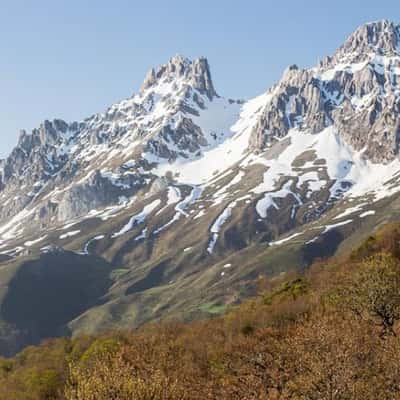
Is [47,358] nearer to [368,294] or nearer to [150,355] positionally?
[150,355]

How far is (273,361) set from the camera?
75375mm

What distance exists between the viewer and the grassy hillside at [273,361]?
4938 centimetres

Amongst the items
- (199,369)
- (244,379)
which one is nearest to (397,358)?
(244,379)

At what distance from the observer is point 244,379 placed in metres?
72.8

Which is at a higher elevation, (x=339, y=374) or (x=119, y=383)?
(x=119, y=383)

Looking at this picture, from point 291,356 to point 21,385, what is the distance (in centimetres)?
7476

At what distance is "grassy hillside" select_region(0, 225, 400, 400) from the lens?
49.4 meters

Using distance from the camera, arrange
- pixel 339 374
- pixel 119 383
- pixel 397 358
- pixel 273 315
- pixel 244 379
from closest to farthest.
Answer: pixel 119 383 < pixel 339 374 < pixel 397 358 < pixel 244 379 < pixel 273 315

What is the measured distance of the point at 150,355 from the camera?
80.4 m

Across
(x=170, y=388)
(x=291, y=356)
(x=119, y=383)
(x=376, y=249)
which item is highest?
(x=119, y=383)

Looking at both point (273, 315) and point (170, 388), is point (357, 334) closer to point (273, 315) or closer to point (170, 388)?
point (170, 388)

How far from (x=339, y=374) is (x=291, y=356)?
58.4ft

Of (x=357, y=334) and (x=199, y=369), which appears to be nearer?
(x=357, y=334)

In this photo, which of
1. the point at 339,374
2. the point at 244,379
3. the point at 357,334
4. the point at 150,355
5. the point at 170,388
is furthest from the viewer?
the point at 150,355
